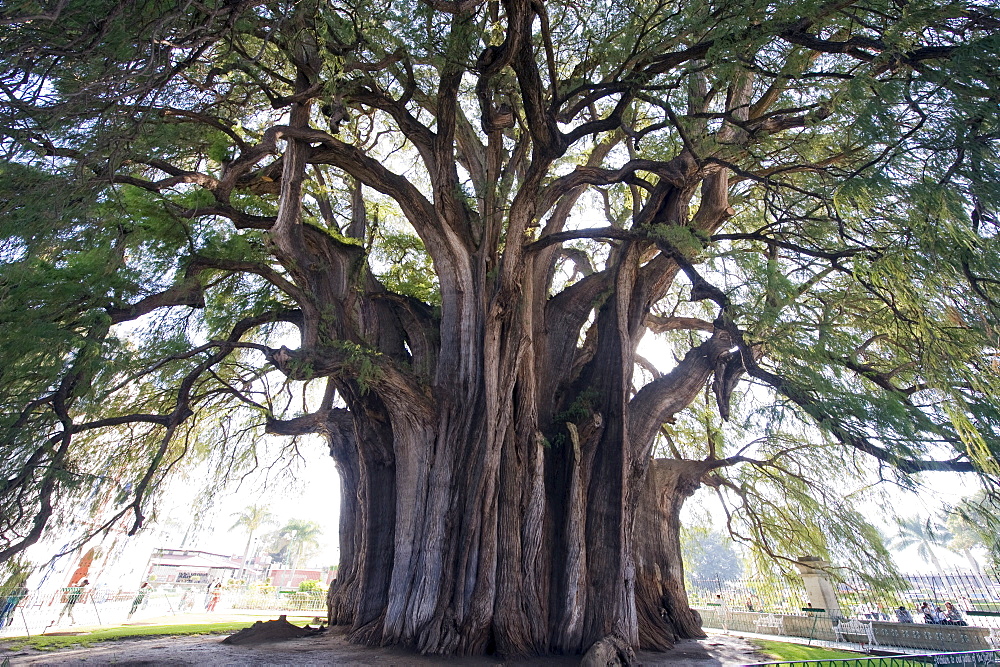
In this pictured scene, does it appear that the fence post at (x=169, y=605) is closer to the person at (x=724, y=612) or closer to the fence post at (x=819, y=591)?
the person at (x=724, y=612)

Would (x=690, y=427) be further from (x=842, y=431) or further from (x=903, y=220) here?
(x=903, y=220)

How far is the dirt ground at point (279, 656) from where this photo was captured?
14.3 feet

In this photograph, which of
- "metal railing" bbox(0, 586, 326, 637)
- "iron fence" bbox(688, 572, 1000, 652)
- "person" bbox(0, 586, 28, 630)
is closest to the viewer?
"iron fence" bbox(688, 572, 1000, 652)

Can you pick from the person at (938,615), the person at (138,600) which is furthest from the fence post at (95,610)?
the person at (938,615)

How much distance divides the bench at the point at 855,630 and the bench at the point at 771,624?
1.38 meters

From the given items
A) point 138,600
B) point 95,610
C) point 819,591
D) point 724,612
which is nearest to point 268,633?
point 95,610

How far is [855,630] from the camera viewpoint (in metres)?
8.61

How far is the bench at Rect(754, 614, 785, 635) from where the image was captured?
33.2 feet

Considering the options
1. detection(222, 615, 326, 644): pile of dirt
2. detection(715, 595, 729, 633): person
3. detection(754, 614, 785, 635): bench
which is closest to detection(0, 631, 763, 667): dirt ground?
detection(222, 615, 326, 644): pile of dirt

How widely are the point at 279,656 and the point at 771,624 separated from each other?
32.4 feet

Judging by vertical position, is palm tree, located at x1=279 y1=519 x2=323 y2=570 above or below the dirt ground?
above

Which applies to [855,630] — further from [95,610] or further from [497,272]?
[95,610]

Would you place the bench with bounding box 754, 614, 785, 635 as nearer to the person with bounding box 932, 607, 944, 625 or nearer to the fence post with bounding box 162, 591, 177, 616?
the person with bounding box 932, 607, 944, 625

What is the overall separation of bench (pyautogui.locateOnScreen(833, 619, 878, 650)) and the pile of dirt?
27.4 feet
